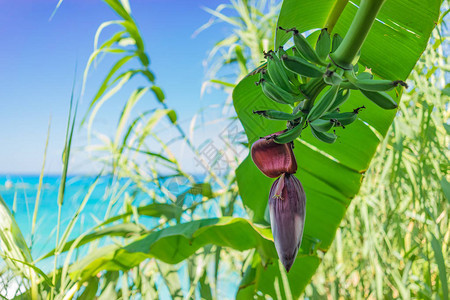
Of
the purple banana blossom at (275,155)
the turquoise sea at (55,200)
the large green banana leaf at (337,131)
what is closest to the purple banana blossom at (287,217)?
the purple banana blossom at (275,155)

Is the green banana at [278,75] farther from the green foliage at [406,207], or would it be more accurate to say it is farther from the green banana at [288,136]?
the green foliage at [406,207]

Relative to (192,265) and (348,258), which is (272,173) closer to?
(192,265)

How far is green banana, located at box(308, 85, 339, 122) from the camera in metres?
0.21

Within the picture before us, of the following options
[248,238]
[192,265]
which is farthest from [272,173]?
[192,265]

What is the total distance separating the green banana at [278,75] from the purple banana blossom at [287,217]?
71 millimetres

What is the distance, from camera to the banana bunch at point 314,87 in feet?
0.65

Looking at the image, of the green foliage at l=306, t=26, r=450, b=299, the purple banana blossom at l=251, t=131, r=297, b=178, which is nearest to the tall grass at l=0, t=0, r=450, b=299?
the green foliage at l=306, t=26, r=450, b=299

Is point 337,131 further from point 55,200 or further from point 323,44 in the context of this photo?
point 55,200

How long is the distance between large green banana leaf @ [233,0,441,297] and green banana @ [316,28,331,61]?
0.21ft

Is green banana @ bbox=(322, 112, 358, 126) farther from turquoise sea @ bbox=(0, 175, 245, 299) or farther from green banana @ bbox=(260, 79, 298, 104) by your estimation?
turquoise sea @ bbox=(0, 175, 245, 299)

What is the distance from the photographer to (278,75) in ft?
0.85

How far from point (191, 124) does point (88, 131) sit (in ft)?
0.92

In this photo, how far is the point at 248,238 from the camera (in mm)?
525

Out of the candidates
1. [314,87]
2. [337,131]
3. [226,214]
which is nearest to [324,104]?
[314,87]
